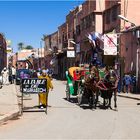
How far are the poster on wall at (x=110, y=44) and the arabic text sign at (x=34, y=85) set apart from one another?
22.6 m

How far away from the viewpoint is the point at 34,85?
733 inches

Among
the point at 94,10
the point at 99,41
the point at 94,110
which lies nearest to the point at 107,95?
the point at 94,110

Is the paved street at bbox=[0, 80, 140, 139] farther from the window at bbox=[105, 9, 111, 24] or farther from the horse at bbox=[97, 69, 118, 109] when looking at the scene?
the window at bbox=[105, 9, 111, 24]

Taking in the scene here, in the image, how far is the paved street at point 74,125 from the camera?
41.7 ft

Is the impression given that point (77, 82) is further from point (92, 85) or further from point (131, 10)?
point (131, 10)

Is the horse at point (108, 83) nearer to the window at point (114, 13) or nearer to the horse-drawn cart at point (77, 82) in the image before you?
the horse-drawn cart at point (77, 82)

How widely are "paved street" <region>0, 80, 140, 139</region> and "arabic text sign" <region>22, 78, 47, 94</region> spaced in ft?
2.95

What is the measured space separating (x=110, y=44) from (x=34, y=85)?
76.0 ft

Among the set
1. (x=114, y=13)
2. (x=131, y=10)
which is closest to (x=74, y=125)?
(x=131, y=10)

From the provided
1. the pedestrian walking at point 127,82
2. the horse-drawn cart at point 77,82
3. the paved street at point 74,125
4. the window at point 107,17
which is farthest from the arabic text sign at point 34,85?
the window at point 107,17

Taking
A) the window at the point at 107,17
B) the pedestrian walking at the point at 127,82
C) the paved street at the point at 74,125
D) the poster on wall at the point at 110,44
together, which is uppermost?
the window at the point at 107,17

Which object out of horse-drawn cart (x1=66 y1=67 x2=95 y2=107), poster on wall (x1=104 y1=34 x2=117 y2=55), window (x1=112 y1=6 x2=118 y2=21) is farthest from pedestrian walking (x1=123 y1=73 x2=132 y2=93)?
horse-drawn cart (x1=66 y1=67 x2=95 y2=107)

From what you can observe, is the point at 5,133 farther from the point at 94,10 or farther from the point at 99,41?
the point at 94,10

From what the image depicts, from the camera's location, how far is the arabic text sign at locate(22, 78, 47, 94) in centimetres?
1862
